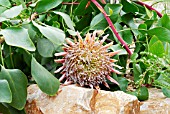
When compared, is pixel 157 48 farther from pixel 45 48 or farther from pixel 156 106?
pixel 45 48

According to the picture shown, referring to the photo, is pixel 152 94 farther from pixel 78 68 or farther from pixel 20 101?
pixel 20 101

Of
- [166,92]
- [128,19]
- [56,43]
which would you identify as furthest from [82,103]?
[128,19]

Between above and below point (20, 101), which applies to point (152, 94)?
below

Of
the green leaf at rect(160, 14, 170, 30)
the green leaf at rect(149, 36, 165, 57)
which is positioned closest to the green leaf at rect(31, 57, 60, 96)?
the green leaf at rect(149, 36, 165, 57)

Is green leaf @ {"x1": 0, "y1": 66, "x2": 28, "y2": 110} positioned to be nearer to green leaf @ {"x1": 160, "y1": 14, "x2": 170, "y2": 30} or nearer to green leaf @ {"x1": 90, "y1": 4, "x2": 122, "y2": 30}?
green leaf @ {"x1": 90, "y1": 4, "x2": 122, "y2": 30}

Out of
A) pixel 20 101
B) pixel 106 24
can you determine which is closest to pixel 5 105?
pixel 20 101

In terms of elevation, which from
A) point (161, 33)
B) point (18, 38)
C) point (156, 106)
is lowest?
point (156, 106)
